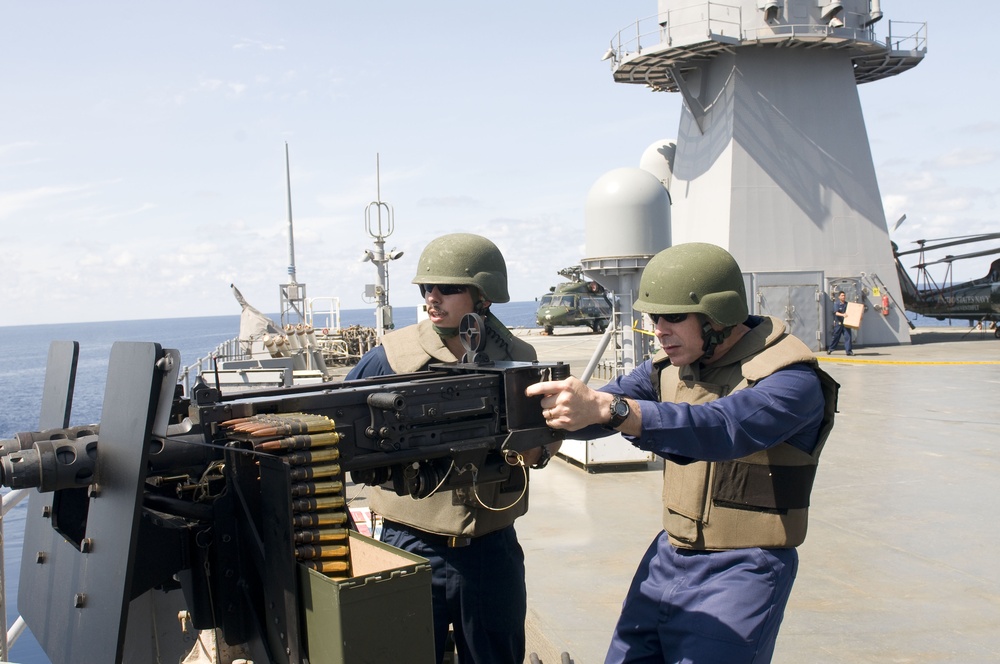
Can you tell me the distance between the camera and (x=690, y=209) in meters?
26.6

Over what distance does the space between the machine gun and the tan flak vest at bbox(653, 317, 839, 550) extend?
2.53ft

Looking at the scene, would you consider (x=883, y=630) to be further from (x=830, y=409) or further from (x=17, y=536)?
(x=17, y=536)

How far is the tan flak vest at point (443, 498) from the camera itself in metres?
3.46

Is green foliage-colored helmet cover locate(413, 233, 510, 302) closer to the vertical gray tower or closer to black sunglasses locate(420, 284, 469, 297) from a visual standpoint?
black sunglasses locate(420, 284, 469, 297)

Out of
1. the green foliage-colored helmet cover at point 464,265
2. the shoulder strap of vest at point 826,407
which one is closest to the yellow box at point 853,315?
the green foliage-colored helmet cover at point 464,265

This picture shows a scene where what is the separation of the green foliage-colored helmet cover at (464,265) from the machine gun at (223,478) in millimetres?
981

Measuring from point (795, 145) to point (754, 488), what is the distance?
23882 mm

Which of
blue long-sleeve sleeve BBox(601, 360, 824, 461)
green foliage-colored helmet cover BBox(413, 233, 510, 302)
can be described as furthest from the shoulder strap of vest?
green foliage-colored helmet cover BBox(413, 233, 510, 302)

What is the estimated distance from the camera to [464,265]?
3789 mm

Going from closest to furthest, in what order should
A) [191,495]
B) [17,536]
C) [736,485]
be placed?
[191,495] → [736,485] → [17,536]

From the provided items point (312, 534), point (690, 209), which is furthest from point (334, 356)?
point (312, 534)

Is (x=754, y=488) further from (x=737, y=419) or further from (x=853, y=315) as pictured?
(x=853, y=315)

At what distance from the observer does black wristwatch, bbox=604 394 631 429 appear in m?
2.83

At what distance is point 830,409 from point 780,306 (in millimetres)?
21456
